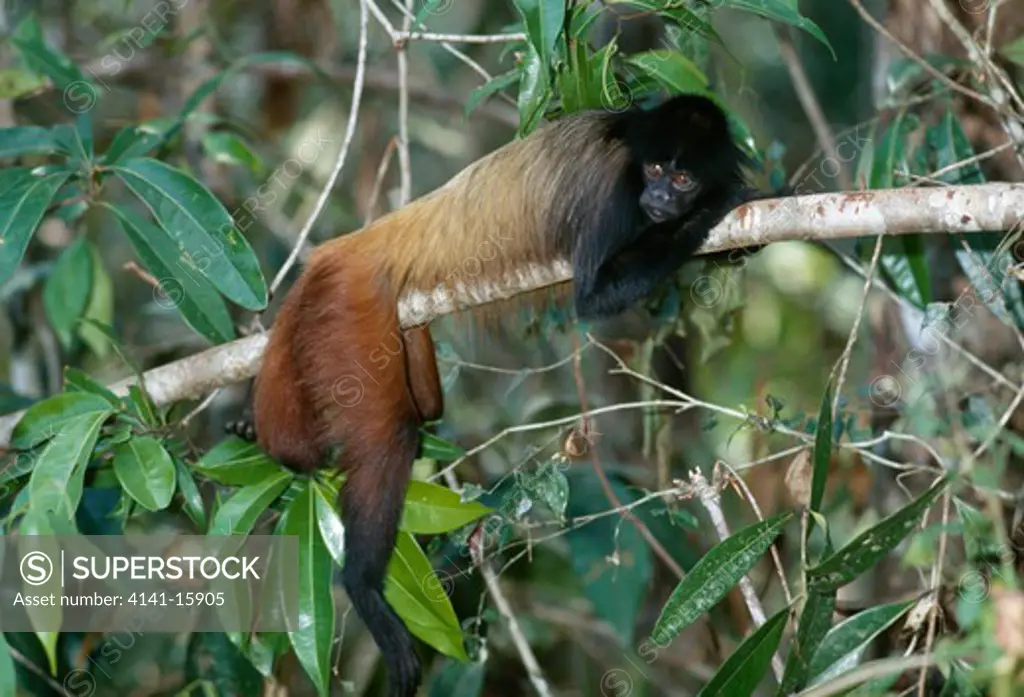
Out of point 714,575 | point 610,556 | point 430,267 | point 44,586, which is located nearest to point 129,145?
point 430,267

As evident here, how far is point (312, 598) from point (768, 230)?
198 centimetres

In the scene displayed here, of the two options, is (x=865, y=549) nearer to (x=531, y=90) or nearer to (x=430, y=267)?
(x=531, y=90)

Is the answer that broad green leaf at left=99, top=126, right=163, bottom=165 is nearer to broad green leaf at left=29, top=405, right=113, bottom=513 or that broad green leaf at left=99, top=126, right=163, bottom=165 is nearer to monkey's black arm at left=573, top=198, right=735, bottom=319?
broad green leaf at left=29, top=405, right=113, bottom=513

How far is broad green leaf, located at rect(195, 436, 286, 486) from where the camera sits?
175 inches

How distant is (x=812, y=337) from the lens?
9.12 m

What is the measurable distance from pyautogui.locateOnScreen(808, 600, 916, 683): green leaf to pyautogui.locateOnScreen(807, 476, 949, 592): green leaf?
330 millimetres

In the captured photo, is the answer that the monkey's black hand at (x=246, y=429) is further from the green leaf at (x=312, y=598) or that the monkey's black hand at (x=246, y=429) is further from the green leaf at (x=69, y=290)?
the green leaf at (x=69, y=290)

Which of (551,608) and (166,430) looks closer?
(166,430)

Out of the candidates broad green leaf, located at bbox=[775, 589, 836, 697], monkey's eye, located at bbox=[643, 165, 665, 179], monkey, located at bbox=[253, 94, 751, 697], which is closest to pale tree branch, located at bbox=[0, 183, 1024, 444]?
monkey, located at bbox=[253, 94, 751, 697]

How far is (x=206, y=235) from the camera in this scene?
4.60m

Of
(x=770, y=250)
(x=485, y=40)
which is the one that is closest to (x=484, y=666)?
(x=485, y=40)

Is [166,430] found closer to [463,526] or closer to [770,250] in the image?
[463,526]

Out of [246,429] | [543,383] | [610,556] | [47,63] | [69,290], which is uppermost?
[47,63]

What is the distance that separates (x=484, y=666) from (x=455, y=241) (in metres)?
1.82
